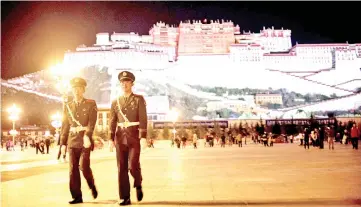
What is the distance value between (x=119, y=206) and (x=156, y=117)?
283ft

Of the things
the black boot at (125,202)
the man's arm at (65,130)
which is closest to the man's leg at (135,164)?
the black boot at (125,202)

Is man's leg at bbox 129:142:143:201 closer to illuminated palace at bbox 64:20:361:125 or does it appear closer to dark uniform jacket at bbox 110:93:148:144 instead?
dark uniform jacket at bbox 110:93:148:144

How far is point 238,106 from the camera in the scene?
100188mm

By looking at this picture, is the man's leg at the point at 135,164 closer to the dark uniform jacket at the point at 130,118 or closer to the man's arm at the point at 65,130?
the dark uniform jacket at the point at 130,118

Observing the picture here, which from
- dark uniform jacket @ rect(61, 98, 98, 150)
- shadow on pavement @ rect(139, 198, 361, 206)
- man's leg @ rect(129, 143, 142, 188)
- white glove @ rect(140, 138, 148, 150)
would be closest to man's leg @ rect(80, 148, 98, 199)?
dark uniform jacket @ rect(61, 98, 98, 150)

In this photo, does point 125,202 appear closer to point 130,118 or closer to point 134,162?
point 134,162

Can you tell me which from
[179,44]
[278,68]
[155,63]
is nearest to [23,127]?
[155,63]

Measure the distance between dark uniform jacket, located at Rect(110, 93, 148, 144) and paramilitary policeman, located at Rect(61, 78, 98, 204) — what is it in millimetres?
305

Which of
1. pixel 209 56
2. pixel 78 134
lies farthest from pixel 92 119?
pixel 209 56

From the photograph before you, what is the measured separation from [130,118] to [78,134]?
0.70 metres

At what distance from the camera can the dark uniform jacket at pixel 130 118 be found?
5.30 meters

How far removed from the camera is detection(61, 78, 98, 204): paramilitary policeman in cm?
539

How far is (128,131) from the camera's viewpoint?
5309 millimetres

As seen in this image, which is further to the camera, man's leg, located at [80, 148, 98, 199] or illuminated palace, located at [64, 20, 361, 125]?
illuminated palace, located at [64, 20, 361, 125]
